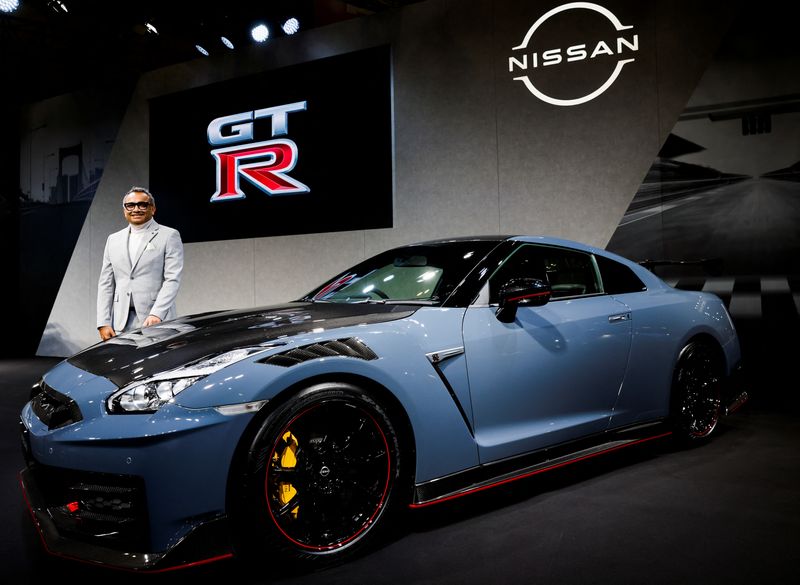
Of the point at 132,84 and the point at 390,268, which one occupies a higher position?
the point at 132,84

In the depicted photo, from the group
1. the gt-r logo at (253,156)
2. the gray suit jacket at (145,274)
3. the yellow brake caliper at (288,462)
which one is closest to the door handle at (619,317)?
the yellow brake caliper at (288,462)

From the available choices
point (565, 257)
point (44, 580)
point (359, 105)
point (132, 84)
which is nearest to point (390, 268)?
point (565, 257)

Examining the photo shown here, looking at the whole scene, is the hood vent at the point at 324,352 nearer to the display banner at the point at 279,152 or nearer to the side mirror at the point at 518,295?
A: the side mirror at the point at 518,295

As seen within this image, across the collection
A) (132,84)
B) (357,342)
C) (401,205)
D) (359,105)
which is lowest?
(357,342)

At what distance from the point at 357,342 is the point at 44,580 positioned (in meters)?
1.29

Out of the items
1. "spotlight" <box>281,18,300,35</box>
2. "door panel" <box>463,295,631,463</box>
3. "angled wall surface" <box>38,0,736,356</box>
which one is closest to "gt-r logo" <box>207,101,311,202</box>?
"angled wall surface" <box>38,0,736,356</box>

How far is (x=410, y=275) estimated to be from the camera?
9.89ft

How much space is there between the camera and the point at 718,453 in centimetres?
349

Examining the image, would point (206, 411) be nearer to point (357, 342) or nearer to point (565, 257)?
point (357, 342)

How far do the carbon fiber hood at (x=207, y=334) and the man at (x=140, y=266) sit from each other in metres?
1.10

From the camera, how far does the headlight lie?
1.87 meters

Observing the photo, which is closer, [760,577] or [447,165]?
[760,577]

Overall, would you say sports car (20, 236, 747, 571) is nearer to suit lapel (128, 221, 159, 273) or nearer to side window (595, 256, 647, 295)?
side window (595, 256, 647, 295)

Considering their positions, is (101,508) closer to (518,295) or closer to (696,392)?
(518,295)
